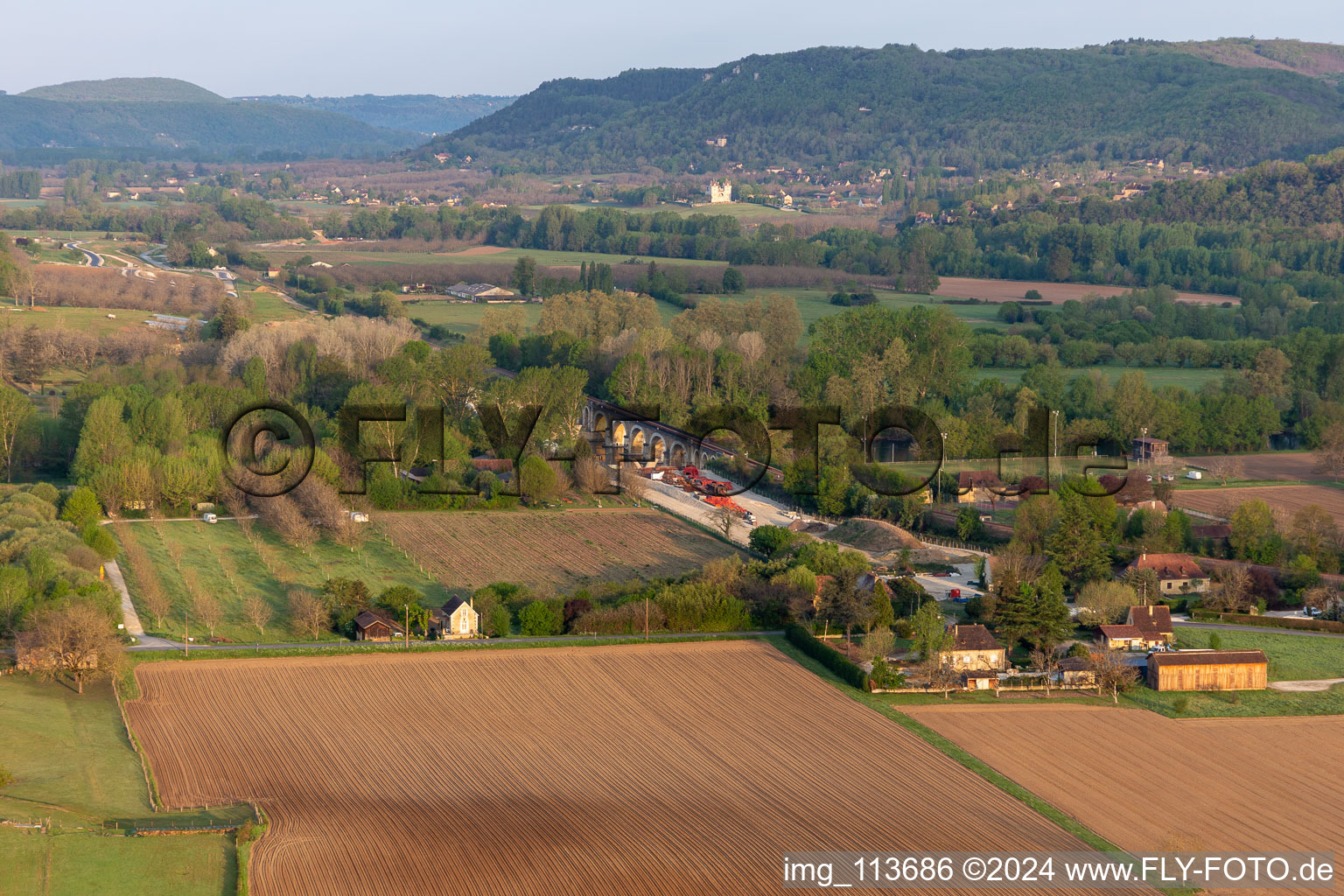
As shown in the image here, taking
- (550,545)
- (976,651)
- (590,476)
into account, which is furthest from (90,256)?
(976,651)

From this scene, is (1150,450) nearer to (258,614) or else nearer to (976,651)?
(976,651)

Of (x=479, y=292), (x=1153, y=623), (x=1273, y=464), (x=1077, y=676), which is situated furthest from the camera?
(x=479, y=292)

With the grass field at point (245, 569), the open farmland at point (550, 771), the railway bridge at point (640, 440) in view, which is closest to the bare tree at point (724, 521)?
the railway bridge at point (640, 440)

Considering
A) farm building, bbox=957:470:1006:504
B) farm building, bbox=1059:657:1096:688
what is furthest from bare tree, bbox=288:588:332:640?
farm building, bbox=957:470:1006:504

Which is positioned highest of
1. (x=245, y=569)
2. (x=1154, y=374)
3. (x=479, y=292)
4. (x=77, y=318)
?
(x=479, y=292)

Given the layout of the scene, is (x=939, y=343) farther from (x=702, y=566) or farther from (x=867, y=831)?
(x=867, y=831)

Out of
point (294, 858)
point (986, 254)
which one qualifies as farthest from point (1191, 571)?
point (986, 254)
